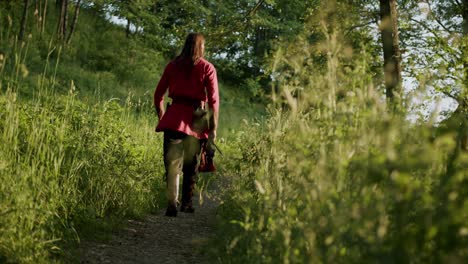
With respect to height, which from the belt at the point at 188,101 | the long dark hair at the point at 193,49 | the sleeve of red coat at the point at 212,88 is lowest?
the belt at the point at 188,101

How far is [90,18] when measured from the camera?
941 inches

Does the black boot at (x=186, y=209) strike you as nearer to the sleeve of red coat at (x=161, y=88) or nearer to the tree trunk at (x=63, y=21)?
the sleeve of red coat at (x=161, y=88)

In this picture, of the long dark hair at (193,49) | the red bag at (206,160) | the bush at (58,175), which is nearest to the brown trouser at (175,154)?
the red bag at (206,160)

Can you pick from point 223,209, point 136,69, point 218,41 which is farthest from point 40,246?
point 136,69

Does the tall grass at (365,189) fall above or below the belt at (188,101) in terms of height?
below

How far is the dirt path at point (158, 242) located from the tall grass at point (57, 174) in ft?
0.81

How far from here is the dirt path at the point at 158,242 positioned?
4.87m

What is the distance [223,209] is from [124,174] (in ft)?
3.97

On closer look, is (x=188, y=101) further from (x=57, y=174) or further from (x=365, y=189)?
(x=365, y=189)

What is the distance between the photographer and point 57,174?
15.7 ft

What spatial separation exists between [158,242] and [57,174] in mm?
1310

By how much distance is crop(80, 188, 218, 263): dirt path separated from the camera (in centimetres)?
487

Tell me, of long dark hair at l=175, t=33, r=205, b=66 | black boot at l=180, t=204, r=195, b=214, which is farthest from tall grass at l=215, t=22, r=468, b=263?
black boot at l=180, t=204, r=195, b=214

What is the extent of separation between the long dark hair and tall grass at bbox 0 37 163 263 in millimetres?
1181
